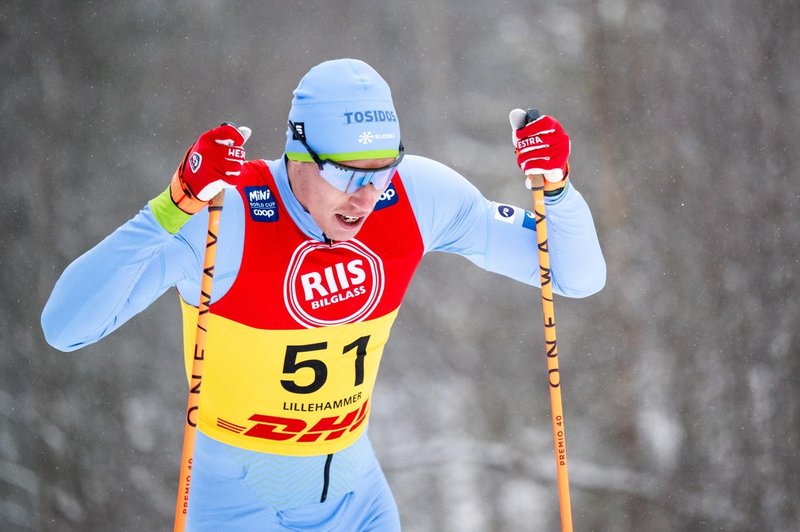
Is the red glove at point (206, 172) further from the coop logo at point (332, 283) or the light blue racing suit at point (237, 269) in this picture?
the coop logo at point (332, 283)

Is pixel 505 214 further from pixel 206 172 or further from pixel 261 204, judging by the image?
pixel 206 172

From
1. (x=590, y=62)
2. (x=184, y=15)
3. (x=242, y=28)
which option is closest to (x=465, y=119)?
(x=590, y=62)

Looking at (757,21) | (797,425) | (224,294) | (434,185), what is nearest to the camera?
(224,294)

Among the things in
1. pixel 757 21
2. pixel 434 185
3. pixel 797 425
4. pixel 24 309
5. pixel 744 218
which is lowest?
pixel 434 185

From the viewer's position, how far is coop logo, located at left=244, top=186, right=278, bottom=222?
202cm

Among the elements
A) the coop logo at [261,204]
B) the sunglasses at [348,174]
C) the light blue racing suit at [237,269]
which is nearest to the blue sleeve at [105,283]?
the light blue racing suit at [237,269]

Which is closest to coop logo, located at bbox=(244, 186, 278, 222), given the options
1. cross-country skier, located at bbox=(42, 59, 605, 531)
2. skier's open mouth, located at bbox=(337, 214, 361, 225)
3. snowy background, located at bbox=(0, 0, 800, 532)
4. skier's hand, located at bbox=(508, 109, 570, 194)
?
cross-country skier, located at bbox=(42, 59, 605, 531)

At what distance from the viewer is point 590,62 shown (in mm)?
3912

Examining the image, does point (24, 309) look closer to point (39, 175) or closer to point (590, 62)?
point (39, 175)

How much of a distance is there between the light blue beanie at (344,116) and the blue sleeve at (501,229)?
246 mm

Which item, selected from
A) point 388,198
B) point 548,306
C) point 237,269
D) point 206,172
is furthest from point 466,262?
point 206,172

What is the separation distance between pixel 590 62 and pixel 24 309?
2622 mm

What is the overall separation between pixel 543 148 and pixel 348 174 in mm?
444

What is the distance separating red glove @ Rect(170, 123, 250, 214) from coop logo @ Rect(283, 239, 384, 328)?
0.26 m
